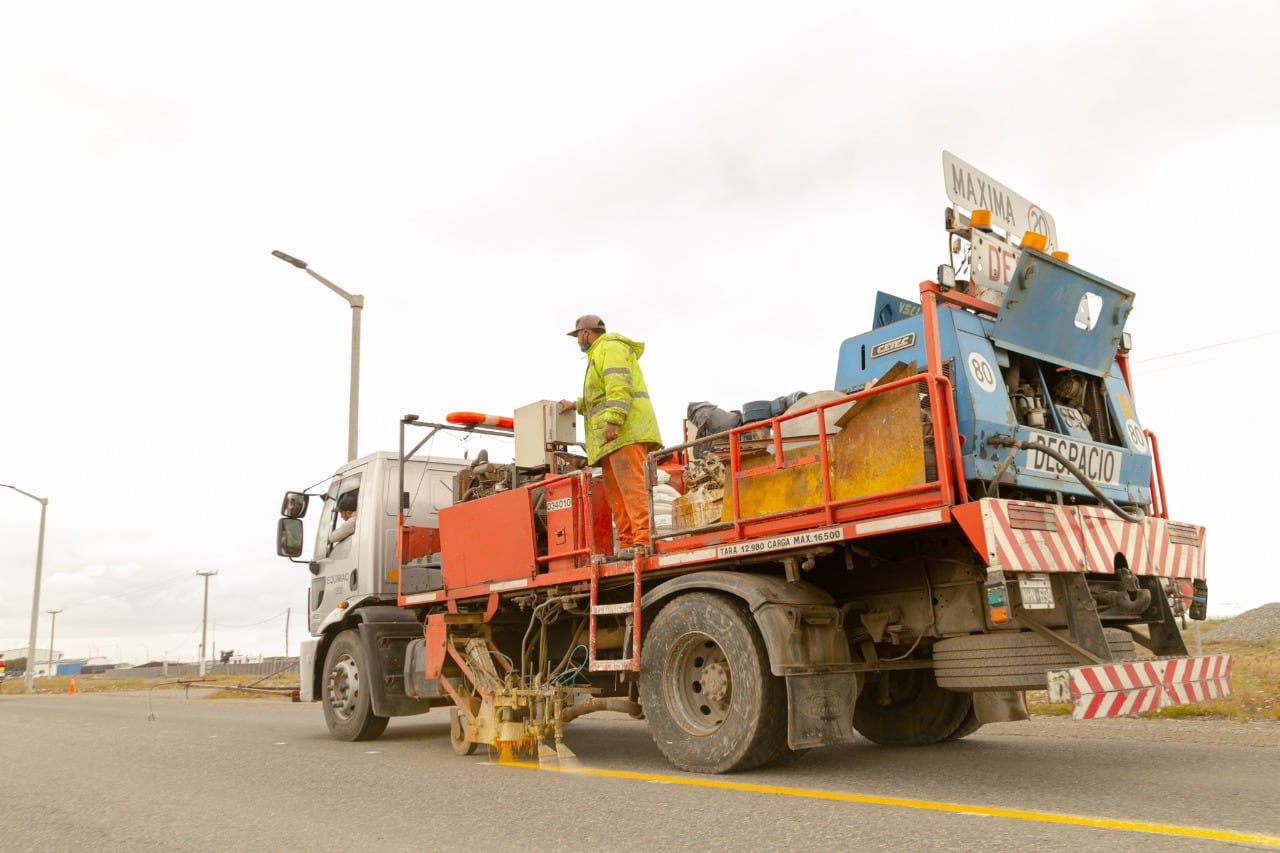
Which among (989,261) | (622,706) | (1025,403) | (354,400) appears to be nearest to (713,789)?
(622,706)

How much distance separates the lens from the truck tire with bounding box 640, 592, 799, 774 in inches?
234

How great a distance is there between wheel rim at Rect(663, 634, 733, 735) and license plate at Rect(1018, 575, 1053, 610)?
72.9 inches

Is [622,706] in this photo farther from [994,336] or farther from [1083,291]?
[1083,291]

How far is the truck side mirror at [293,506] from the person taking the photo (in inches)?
445

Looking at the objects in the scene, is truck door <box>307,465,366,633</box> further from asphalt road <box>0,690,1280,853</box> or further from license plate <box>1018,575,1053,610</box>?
license plate <box>1018,575,1053,610</box>

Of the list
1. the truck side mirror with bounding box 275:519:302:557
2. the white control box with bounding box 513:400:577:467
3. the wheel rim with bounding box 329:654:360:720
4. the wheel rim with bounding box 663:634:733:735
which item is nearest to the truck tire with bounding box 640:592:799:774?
the wheel rim with bounding box 663:634:733:735

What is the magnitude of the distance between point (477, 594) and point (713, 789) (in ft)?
11.4

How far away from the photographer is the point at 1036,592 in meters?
5.27

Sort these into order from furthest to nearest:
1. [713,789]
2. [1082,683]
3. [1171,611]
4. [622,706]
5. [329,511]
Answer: [329,511]
[622,706]
[1171,611]
[713,789]
[1082,683]

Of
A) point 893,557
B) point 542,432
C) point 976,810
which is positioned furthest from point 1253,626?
point 976,810

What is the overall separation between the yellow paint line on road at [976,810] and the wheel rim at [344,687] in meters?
4.03

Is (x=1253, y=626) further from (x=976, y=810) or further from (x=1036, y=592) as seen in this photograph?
(x=976, y=810)

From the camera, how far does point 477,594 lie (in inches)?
337

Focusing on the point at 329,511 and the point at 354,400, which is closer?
the point at 329,511
